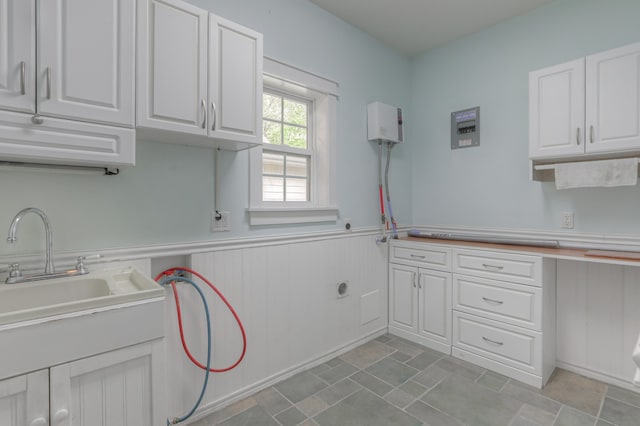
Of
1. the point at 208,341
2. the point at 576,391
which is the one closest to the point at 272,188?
the point at 208,341

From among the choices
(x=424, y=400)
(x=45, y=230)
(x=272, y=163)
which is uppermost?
(x=272, y=163)

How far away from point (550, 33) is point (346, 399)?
3.24 meters

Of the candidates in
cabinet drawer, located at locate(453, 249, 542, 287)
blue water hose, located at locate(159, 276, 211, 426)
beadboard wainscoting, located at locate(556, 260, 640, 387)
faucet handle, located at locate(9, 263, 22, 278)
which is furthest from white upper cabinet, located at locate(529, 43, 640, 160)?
faucet handle, located at locate(9, 263, 22, 278)

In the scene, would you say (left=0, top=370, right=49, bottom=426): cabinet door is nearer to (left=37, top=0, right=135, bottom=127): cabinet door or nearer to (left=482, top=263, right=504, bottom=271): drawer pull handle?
(left=37, top=0, right=135, bottom=127): cabinet door

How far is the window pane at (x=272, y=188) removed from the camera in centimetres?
243

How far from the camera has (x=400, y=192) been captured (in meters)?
3.40

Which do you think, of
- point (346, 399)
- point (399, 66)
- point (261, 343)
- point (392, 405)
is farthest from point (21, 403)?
point (399, 66)

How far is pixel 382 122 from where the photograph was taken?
2982 millimetres

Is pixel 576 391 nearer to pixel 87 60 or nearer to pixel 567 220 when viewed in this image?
pixel 567 220

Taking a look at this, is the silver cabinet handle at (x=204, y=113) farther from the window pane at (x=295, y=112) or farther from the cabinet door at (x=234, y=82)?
the window pane at (x=295, y=112)

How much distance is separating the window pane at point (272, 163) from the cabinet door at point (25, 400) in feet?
5.60

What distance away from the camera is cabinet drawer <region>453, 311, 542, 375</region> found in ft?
7.41

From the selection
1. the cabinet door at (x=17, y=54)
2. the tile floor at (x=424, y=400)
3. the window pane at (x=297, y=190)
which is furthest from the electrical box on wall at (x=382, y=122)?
the cabinet door at (x=17, y=54)

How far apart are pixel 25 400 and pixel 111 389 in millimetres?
238
